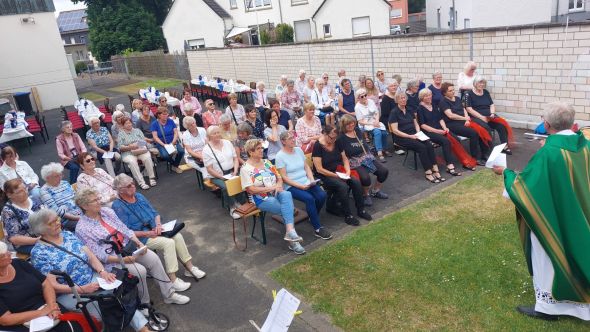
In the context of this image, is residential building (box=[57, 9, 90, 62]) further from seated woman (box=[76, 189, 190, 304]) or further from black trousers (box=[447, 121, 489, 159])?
seated woman (box=[76, 189, 190, 304])

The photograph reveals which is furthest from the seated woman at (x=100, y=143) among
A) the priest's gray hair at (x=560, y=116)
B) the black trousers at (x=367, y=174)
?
the priest's gray hair at (x=560, y=116)

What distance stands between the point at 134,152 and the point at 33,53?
57.8ft

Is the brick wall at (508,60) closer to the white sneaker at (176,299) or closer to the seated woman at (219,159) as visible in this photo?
the seated woman at (219,159)

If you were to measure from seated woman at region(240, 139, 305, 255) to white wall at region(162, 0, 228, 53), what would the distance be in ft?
103

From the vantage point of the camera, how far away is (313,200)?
20.3 ft

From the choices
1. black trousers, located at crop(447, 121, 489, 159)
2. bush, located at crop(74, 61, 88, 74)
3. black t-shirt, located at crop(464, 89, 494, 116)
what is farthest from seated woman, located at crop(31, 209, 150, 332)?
bush, located at crop(74, 61, 88, 74)

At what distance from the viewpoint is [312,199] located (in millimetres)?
6199

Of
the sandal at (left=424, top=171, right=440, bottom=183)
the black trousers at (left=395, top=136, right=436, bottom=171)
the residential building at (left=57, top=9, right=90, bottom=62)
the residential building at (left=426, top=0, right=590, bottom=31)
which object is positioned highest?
the residential building at (left=57, top=9, right=90, bottom=62)

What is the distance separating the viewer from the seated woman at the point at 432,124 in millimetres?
8297

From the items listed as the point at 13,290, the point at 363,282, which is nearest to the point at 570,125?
the point at 363,282

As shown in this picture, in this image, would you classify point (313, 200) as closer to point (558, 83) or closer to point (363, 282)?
point (363, 282)

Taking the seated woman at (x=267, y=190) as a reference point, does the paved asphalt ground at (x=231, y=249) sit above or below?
below

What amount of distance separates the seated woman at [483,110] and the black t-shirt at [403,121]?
144 cm

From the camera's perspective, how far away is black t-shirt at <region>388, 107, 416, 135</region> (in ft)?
27.6
